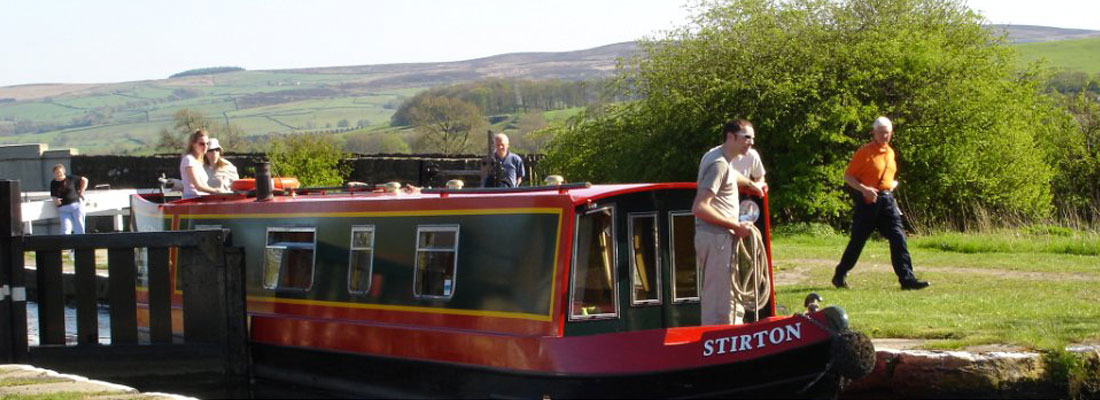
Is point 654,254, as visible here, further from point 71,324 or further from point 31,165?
point 31,165

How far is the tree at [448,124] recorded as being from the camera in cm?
6184

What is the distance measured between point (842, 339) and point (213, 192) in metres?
6.35

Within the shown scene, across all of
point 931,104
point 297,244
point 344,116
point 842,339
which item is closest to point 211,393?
point 297,244

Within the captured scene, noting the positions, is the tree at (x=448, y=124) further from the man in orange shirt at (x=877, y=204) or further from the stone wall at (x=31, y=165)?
the man in orange shirt at (x=877, y=204)

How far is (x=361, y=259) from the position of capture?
10.4 meters

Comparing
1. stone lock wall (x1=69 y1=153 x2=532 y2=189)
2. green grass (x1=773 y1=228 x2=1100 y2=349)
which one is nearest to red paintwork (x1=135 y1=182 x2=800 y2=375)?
green grass (x1=773 y1=228 x2=1100 y2=349)

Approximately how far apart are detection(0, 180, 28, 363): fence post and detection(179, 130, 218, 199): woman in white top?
7.33 ft

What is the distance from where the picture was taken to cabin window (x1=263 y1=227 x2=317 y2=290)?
10953mm

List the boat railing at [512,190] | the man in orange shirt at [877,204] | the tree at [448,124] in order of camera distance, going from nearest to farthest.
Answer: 1. the boat railing at [512,190]
2. the man in orange shirt at [877,204]
3. the tree at [448,124]

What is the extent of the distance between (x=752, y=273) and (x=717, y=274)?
645 mm

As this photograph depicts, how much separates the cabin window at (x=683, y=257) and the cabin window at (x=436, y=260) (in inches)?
59.1

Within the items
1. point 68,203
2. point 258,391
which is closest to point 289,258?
point 258,391

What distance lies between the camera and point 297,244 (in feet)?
36.4

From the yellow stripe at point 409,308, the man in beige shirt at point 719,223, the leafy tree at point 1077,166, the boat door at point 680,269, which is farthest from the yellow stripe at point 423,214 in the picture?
the leafy tree at point 1077,166
